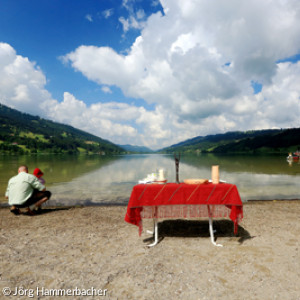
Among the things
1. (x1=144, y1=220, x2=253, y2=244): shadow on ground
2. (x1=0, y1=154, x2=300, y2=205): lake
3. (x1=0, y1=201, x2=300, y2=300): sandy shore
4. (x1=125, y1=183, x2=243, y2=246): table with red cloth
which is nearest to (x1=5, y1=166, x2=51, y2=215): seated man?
(x1=0, y1=201, x2=300, y2=300): sandy shore

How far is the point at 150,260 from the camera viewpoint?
5.16 metres

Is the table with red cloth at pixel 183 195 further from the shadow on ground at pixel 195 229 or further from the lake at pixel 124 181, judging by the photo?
the lake at pixel 124 181

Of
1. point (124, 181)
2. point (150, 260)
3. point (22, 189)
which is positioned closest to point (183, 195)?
point (150, 260)

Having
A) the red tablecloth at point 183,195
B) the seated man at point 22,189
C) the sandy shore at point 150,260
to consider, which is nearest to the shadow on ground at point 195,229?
the sandy shore at point 150,260

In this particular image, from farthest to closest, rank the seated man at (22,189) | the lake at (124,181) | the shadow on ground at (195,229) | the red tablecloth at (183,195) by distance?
1. the lake at (124,181)
2. the seated man at (22,189)
3. the shadow on ground at (195,229)
4. the red tablecloth at (183,195)

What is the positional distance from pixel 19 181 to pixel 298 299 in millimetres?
9819

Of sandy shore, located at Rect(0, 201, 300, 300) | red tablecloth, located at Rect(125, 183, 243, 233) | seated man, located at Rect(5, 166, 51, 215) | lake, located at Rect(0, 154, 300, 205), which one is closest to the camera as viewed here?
sandy shore, located at Rect(0, 201, 300, 300)

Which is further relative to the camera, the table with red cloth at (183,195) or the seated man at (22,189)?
the seated man at (22,189)

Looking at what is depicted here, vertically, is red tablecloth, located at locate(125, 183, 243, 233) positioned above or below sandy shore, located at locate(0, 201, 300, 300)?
above

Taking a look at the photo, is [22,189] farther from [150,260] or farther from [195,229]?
[195,229]

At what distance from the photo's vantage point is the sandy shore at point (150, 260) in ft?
13.0

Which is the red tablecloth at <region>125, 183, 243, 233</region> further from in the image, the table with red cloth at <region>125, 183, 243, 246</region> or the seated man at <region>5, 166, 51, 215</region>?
the seated man at <region>5, 166, 51, 215</region>

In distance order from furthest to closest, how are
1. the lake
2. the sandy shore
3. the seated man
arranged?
1. the lake
2. the seated man
3. the sandy shore

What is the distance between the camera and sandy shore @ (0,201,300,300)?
397 centimetres
